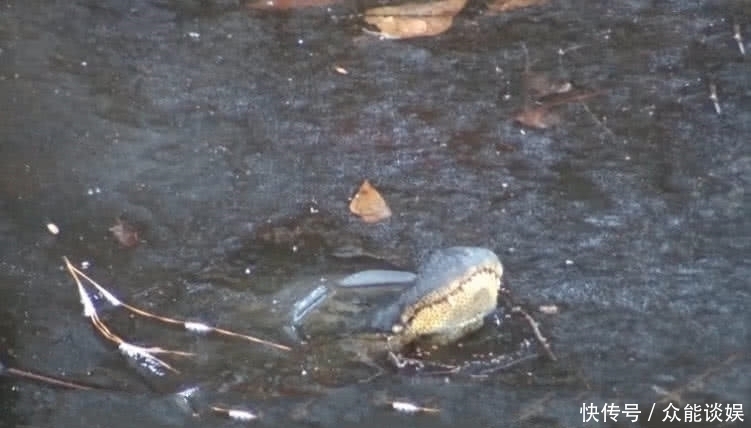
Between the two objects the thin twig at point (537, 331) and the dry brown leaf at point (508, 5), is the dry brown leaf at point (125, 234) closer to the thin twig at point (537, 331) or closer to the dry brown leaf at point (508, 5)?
the thin twig at point (537, 331)

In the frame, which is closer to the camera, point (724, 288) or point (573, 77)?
point (724, 288)

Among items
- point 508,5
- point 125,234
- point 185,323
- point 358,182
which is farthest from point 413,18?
point 185,323

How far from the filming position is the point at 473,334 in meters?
2.85

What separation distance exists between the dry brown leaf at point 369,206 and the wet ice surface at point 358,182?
1.1 inches

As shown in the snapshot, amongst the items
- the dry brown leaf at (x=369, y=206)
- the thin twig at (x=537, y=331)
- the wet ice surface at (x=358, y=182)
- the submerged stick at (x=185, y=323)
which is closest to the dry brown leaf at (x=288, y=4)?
the wet ice surface at (x=358, y=182)

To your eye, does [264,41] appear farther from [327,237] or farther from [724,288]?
[724,288]

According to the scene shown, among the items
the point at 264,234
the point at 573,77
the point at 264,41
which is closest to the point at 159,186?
the point at 264,234

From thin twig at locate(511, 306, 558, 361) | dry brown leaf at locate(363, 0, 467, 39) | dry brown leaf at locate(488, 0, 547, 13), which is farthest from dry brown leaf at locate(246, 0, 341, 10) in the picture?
thin twig at locate(511, 306, 558, 361)

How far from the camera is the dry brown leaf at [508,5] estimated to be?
3.58 meters

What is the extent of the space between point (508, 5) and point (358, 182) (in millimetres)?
759

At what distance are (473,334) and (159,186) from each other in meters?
0.89

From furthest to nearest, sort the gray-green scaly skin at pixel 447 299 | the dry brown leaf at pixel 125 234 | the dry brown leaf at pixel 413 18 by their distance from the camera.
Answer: the dry brown leaf at pixel 413 18 → the dry brown leaf at pixel 125 234 → the gray-green scaly skin at pixel 447 299

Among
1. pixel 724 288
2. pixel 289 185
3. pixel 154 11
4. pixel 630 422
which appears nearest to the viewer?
pixel 630 422

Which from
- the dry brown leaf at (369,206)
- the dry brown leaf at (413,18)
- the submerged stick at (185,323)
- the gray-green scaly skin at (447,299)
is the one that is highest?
the dry brown leaf at (413,18)
